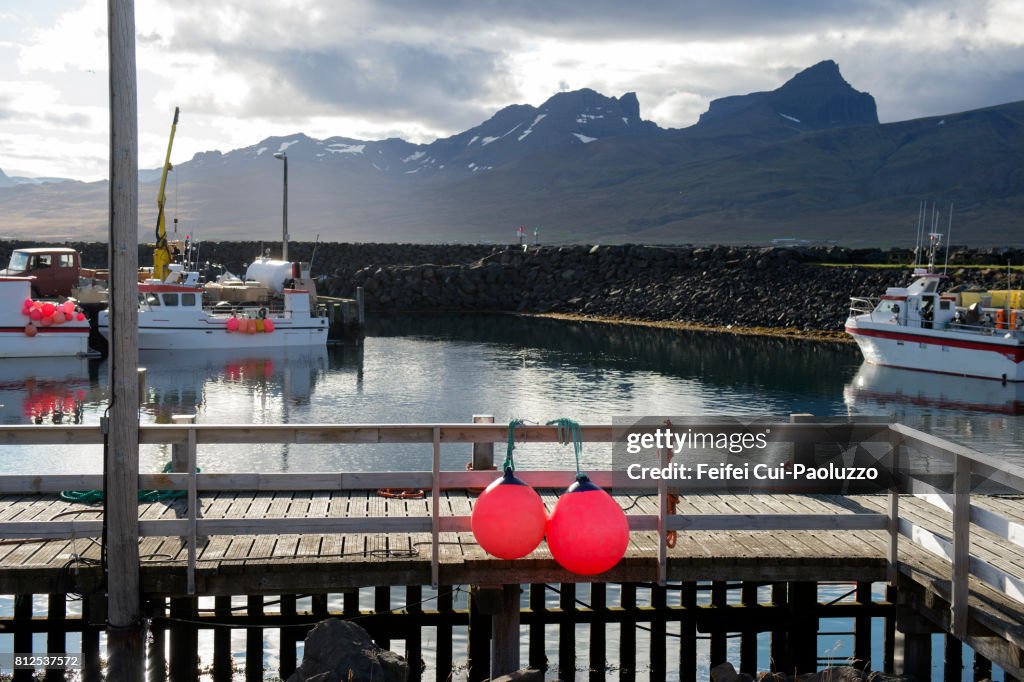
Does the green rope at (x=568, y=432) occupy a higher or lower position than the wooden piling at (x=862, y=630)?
higher

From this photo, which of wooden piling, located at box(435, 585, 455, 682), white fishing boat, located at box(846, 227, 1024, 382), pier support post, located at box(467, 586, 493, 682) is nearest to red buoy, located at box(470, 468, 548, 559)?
pier support post, located at box(467, 586, 493, 682)

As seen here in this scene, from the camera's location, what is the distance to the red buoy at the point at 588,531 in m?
8.14

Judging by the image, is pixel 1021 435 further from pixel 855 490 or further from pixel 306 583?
pixel 306 583

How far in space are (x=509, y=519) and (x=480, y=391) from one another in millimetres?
27942

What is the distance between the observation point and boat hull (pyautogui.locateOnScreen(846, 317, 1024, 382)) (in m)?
40.6

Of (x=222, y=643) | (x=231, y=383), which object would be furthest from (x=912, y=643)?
(x=231, y=383)

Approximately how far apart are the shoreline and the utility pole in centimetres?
4878

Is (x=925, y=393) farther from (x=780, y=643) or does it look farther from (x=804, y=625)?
(x=804, y=625)

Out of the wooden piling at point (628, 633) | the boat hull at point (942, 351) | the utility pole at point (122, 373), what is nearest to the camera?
the utility pole at point (122, 373)

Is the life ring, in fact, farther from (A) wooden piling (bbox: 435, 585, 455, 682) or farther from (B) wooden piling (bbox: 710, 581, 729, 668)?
(B) wooden piling (bbox: 710, 581, 729, 668)

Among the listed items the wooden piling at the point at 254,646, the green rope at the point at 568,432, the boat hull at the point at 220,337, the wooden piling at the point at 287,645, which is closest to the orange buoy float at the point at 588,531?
the green rope at the point at 568,432

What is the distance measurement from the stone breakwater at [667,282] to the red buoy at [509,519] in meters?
50.2

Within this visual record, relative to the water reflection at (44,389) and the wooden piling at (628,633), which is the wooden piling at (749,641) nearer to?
the wooden piling at (628,633)

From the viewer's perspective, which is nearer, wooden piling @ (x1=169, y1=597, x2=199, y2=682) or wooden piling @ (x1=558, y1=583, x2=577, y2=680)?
wooden piling @ (x1=169, y1=597, x2=199, y2=682)
